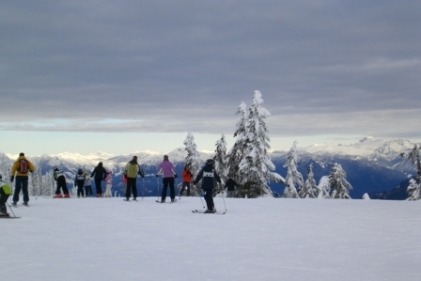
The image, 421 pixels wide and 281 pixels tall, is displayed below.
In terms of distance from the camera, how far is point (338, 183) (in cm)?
5466

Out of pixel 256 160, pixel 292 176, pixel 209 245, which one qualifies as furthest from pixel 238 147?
pixel 209 245

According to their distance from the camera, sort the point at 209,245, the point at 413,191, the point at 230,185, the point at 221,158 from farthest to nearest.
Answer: the point at 221,158, the point at 413,191, the point at 230,185, the point at 209,245

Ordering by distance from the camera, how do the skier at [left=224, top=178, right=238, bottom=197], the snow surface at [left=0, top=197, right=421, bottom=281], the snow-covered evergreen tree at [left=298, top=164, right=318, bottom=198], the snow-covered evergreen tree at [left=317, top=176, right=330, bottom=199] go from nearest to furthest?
the snow surface at [left=0, top=197, right=421, bottom=281] → the skier at [left=224, top=178, right=238, bottom=197] → the snow-covered evergreen tree at [left=317, top=176, right=330, bottom=199] → the snow-covered evergreen tree at [left=298, top=164, right=318, bottom=198]

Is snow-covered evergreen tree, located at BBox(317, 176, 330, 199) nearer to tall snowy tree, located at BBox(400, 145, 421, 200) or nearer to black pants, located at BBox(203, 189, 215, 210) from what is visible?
tall snowy tree, located at BBox(400, 145, 421, 200)

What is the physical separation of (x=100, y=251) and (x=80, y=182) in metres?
23.6

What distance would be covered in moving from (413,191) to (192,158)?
21406mm

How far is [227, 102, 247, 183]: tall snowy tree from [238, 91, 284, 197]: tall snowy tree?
1067mm

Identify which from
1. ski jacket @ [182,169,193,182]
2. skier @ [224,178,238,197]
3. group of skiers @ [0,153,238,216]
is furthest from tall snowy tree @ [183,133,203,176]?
group of skiers @ [0,153,238,216]

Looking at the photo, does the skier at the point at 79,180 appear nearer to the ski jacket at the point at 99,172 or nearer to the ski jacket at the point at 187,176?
the ski jacket at the point at 99,172

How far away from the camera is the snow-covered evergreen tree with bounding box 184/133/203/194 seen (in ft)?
175

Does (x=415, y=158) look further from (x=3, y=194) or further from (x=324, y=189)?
(x=3, y=194)

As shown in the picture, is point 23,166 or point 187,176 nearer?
point 23,166

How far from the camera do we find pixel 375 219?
19312 mm

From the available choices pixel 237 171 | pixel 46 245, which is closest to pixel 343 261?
pixel 46 245
